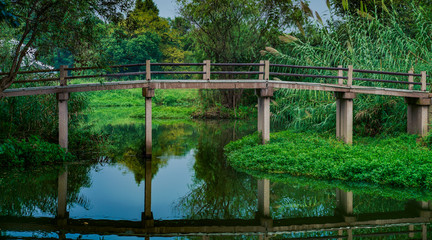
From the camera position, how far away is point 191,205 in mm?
10328

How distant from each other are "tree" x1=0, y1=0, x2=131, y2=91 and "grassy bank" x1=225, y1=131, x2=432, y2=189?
5855 millimetres

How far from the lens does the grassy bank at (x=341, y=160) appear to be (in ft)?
38.2

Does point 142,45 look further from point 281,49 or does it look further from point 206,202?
point 206,202

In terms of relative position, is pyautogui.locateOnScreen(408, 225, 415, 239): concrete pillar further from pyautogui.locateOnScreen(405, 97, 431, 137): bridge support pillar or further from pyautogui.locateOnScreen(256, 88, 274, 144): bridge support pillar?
pyautogui.locateOnScreen(405, 97, 431, 137): bridge support pillar

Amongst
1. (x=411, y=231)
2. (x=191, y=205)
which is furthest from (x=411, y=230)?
(x=191, y=205)

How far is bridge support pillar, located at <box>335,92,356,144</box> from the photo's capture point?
16219 millimetres

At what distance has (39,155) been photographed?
1434 centimetres

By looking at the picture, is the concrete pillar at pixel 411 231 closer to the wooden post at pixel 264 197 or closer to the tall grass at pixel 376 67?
the wooden post at pixel 264 197

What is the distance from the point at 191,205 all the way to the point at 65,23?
6.45 m

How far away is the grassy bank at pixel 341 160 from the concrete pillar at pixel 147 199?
2.69 m

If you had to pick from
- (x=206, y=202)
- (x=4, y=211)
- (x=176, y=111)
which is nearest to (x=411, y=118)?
(x=206, y=202)

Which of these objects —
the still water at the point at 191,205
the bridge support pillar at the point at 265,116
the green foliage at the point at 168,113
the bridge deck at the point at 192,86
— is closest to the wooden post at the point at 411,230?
the still water at the point at 191,205

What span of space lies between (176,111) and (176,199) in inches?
1096

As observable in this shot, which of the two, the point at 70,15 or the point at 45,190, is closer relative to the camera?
the point at 45,190
